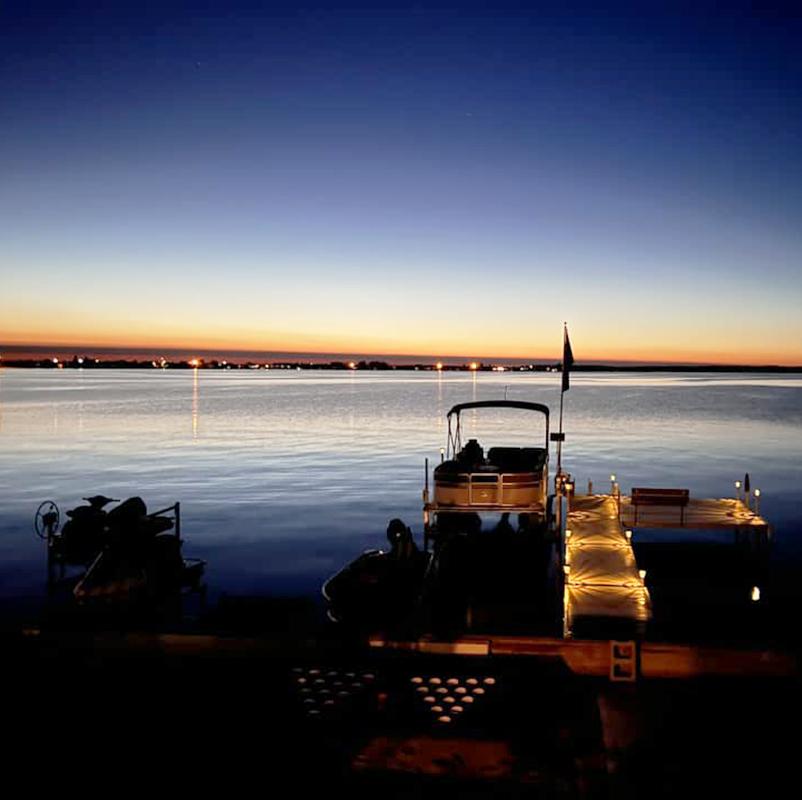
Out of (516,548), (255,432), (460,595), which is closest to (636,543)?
(516,548)

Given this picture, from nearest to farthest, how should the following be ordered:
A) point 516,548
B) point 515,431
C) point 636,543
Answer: point 516,548 < point 636,543 < point 515,431

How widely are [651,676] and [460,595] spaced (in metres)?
8.74

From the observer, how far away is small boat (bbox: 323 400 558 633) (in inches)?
644

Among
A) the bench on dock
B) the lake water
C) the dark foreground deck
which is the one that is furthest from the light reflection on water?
the dark foreground deck

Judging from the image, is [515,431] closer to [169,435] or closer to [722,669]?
[169,435]

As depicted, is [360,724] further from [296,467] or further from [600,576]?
[296,467]

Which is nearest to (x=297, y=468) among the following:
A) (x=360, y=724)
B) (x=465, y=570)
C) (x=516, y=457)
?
(x=516, y=457)

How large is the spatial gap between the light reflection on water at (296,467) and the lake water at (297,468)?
13 cm

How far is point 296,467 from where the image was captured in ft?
176

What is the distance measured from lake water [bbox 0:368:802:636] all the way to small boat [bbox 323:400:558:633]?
7219 millimetres

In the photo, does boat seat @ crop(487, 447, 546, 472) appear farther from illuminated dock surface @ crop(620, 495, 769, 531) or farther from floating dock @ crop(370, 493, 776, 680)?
illuminated dock surface @ crop(620, 495, 769, 531)

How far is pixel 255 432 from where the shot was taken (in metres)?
78.6

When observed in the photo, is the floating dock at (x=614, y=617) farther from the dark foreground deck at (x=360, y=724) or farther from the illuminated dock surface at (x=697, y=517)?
the dark foreground deck at (x=360, y=724)

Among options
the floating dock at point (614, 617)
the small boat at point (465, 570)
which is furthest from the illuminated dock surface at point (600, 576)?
the small boat at point (465, 570)
